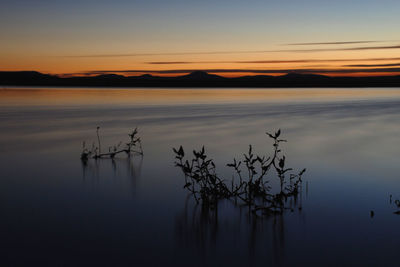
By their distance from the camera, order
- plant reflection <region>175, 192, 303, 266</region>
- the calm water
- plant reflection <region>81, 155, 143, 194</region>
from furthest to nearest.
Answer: plant reflection <region>81, 155, 143, 194</region> < plant reflection <region>175, 192, 303, 266</region> < the calm water

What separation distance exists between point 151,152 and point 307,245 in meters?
7.44

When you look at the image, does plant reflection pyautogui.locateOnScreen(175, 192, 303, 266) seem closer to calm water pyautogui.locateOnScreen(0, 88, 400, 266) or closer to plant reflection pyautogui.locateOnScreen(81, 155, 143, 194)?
calm water pyautogui.locateOnScreen(0, 88, 400, 266)

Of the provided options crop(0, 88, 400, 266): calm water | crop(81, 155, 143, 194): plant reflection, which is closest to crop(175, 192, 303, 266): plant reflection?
crop(0, 88, 400, 266): calm water

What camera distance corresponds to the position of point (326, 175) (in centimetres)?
883

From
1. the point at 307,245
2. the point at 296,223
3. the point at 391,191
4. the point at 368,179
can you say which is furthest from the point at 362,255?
the point at 368,179

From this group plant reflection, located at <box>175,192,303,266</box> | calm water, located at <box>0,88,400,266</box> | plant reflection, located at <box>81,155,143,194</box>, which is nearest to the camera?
calm water, located at <box>0,88,400,266</box>

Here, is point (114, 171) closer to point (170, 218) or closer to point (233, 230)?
point (170, 218)

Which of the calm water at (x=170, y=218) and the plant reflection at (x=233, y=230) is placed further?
the plant reflection at (x=233, y=230)

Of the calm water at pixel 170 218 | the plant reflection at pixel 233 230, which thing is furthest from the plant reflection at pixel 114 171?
the plant reflection at pixel 233 230

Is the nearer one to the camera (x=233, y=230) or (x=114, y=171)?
Answer: (x=233, y=230)

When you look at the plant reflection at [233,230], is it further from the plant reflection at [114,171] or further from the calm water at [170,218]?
the plant reflection at [114,171]

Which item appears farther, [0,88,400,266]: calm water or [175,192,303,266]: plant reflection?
[175,192,303,266]: plant reflection

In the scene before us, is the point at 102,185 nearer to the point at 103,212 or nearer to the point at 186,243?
the point at 103,212

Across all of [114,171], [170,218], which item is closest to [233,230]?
[170,218]
